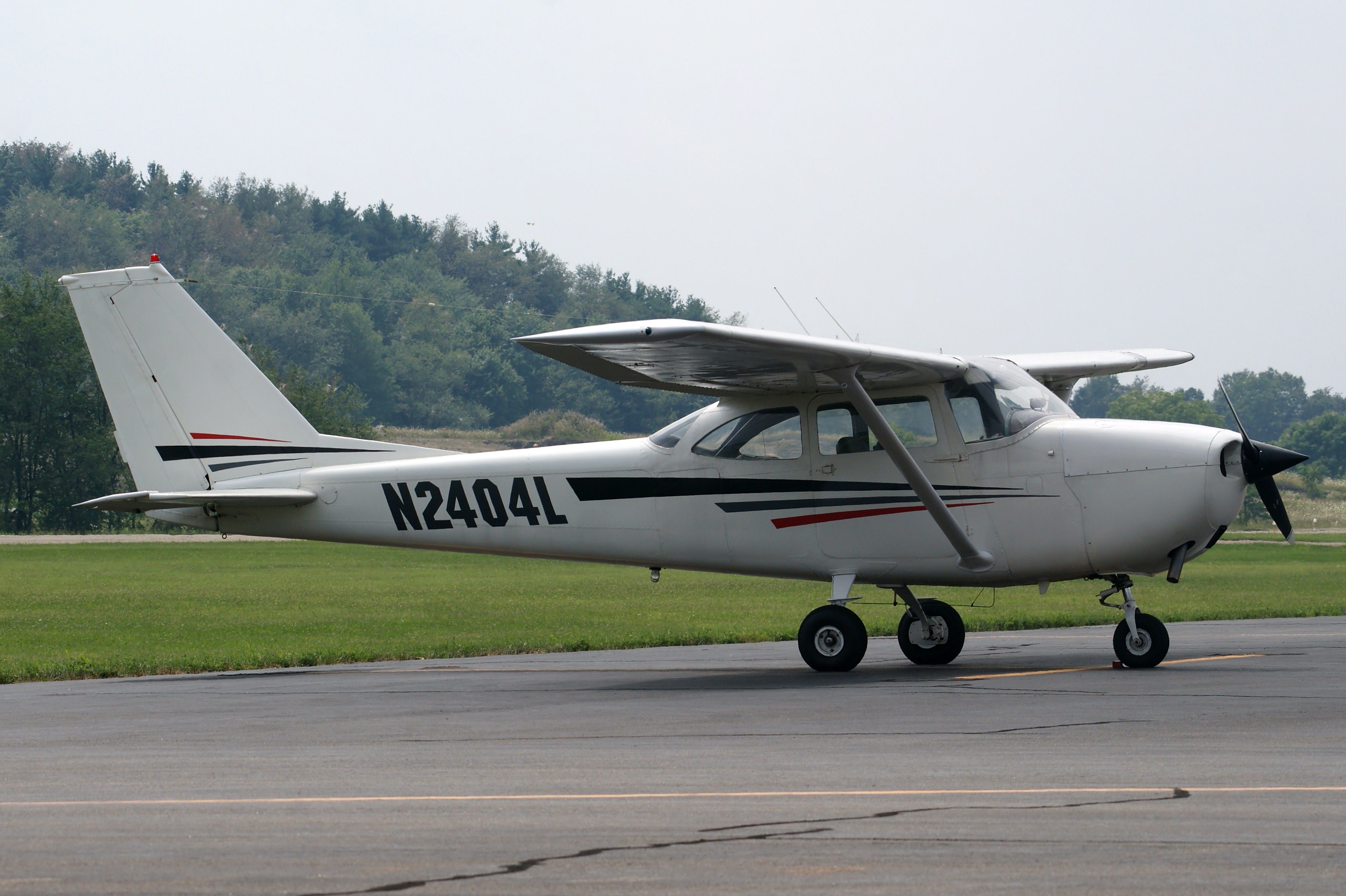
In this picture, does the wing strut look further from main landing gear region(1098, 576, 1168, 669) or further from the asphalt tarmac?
main landing gear region(1098, 576, 1168, 669)

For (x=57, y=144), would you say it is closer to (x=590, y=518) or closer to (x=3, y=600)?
(x=3, y=600)

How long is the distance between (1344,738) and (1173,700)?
7.32 ft

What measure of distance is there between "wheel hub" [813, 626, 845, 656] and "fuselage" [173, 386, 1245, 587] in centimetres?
57

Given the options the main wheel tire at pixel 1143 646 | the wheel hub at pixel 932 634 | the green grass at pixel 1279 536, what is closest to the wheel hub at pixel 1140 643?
the main wheel tire at pixel 1143 646

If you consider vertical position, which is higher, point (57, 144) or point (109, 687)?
point (57, 144)

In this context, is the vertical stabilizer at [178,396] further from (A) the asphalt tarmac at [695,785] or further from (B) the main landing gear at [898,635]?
(B) the main landing gear at [898,635]

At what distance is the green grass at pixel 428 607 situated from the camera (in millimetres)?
19484

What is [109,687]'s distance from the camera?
48.6 ft

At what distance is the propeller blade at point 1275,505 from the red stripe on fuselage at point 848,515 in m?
2.45

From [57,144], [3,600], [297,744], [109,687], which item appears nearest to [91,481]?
[3,600]

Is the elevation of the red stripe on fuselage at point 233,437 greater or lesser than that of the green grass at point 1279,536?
greater

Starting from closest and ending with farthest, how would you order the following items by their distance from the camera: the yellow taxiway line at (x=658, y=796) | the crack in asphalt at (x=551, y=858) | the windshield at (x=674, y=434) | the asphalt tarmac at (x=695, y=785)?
the crack in asphalt at (x=551, y=858) → the asphalt tarmac at (x=695, y=785) → the yellow taxiway line at (x=658, y=796) → the windshield at (x=674, y=434)

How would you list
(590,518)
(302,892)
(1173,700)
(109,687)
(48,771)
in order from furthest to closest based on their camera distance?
(590,518) → (109,687) → (1173,700) → (48,771) → (302,892)

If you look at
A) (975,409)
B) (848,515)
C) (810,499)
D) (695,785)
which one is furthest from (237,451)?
(695,785)
